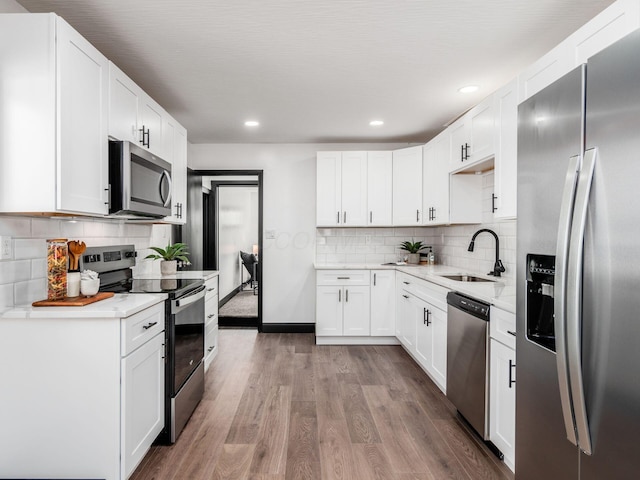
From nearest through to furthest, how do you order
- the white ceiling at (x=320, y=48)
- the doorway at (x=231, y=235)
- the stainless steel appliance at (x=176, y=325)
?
the white ceiling at (x=320, y=48)
the stainless steel appliance at (x=176, y=325)
the doorway at (x=231, y=235)

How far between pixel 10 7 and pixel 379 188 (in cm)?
347

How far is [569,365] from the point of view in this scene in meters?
1.20

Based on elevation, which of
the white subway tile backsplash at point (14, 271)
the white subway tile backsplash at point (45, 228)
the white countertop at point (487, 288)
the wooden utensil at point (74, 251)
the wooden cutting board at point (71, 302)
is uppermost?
the white subway tile backsplash at point (45, 228)

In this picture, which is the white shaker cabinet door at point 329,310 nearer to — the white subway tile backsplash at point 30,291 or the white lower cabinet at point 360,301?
the white lower cabinet at point 360,301

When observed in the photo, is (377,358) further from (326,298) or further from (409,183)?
(409,183)

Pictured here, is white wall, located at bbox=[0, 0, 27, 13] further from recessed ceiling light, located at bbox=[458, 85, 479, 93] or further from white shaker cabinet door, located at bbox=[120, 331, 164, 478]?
recessed ceiling light, located at bbox=[458, 85, 479, 93]

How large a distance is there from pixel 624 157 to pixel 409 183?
334 cm

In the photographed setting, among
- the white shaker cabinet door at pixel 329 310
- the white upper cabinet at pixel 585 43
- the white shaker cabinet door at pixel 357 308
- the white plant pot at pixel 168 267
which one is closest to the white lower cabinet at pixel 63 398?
the white plant pot at pixel 168 267

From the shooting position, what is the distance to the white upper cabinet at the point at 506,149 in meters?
2.33

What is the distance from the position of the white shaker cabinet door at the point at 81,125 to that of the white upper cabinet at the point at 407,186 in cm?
312

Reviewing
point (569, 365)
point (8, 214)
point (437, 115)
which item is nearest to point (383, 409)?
point (569, 365)

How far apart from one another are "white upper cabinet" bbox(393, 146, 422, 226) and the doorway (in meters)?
1.73

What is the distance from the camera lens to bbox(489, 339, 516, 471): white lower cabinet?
6.22ft

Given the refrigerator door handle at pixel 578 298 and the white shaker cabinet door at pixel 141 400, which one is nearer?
the refrigerator door handle at pixel 578 298
